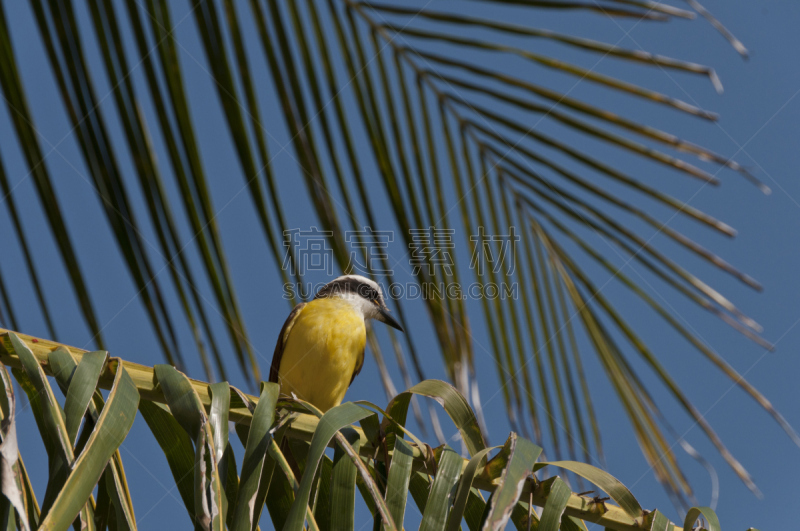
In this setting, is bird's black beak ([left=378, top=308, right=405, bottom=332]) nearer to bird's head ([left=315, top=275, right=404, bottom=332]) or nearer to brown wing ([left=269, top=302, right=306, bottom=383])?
bird's head ([left=315, top=275, right=404, bottom=332])

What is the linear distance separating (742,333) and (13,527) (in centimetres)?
165

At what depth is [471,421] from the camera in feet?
4.12

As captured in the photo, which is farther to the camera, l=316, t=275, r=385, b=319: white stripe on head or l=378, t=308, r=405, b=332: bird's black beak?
l=378, t=308, r=405, b=332: bird's black beak

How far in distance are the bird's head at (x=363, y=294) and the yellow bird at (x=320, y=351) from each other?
1.05 ft

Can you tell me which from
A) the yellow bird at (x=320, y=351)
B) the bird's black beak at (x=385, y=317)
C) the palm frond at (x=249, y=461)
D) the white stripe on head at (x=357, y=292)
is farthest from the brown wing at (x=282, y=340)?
the palm frond at (x=249, y=461)

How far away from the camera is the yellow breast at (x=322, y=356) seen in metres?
3.19

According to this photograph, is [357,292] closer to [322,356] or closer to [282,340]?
[282,340]

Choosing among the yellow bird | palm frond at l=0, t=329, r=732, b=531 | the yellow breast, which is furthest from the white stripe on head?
palm frond at l=0, t=329, r=732, b=531

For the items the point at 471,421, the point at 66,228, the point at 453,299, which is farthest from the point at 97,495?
the point at 453,299

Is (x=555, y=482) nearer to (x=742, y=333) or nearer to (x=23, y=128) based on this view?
(x=742, y=333)

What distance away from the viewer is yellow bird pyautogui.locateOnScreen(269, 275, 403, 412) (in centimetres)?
319

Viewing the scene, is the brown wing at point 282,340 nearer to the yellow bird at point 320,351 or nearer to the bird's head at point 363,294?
the yellow bird at point 320,351

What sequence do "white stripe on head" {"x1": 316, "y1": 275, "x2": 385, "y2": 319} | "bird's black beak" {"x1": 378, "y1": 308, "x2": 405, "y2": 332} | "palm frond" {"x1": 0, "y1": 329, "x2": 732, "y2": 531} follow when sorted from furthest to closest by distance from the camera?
"bird's black beak" {"x1": 378, "y1": 308, "x2": 405, "y2": 332} < "white stripe on head" {"x1": 316, "y1": 275, "x2": 385, "y2": 319} < "palm frond" {"x1": 0, "y1": 329, "x2": 732, "y2": 531}

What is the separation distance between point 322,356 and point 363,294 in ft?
3.01
